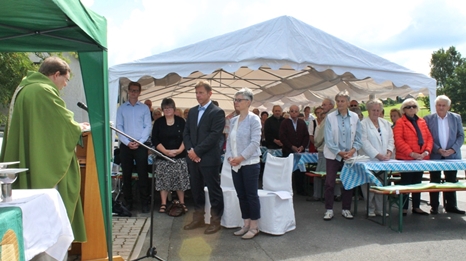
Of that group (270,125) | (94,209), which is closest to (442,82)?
(270,125)

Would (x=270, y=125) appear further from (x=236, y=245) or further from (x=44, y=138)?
(x=44, y=138)

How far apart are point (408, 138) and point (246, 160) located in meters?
2.82

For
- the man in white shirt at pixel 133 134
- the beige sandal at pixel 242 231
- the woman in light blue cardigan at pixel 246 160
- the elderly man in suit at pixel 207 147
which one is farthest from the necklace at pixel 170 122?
the beige sandal at pixel 242 231

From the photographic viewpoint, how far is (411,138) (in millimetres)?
6285

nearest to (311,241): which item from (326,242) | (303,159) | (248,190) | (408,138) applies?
(326,242)

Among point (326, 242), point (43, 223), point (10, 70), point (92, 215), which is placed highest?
point (10, 70)

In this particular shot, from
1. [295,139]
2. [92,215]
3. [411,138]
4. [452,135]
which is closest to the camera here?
[92,215]

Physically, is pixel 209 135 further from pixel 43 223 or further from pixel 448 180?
pixel 448 180

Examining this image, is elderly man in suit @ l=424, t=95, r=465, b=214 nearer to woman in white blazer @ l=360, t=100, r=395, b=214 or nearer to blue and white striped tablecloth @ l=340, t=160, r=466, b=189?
blue and white striped tablecloth @ l=340, t=160, r=466, b=189

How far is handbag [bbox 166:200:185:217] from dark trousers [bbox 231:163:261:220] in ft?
5.01

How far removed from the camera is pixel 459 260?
14.2 feet

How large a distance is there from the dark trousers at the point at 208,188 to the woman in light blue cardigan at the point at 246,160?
0.32 metres

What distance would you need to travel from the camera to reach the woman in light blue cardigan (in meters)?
4.95

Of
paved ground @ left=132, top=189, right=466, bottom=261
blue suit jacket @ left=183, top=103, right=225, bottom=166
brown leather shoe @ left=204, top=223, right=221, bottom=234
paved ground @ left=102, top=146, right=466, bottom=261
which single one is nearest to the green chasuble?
paved ground @ left=102, top=146, right=466, bottom=261
